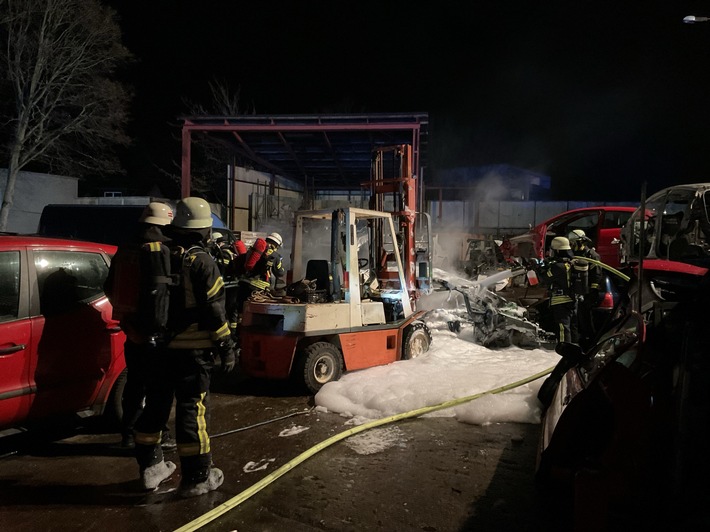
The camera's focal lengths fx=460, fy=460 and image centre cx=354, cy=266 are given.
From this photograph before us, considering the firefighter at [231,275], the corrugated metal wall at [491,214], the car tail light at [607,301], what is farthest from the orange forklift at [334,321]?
the corrugated metal wall at [491,214]

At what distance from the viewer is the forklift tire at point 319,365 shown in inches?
196

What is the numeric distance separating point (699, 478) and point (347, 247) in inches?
153

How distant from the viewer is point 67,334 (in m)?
3.45

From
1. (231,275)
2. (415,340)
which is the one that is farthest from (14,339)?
(415,340)

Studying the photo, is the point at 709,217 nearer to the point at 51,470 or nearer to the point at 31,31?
the point at 51,470

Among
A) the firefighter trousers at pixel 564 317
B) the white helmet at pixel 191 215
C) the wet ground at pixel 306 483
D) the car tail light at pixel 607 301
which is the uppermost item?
the white helmet at pixel 191 215

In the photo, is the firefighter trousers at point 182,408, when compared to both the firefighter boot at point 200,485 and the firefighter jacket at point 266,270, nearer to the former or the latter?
the firefighter boot at point 200,485

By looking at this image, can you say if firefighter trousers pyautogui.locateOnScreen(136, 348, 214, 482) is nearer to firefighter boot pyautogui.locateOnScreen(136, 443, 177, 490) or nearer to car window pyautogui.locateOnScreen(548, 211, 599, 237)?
firefighter boot pyautogui.locateOnScreen(136, 443, 177, 490)

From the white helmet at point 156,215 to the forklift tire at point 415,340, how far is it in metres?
3.60

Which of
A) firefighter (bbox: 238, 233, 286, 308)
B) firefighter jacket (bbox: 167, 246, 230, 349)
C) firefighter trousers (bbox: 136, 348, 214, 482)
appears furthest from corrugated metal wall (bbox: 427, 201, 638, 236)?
firefighter trousers (bbox: 136, 348, 214, 482)

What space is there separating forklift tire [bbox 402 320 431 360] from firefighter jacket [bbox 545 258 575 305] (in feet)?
5.78

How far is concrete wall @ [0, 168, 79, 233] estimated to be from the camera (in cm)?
1692

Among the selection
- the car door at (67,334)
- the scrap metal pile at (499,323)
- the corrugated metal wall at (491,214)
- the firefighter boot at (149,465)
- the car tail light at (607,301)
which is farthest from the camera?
the corrugated metal wall at (491,214)

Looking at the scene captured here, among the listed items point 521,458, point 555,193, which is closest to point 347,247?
point 521,458
